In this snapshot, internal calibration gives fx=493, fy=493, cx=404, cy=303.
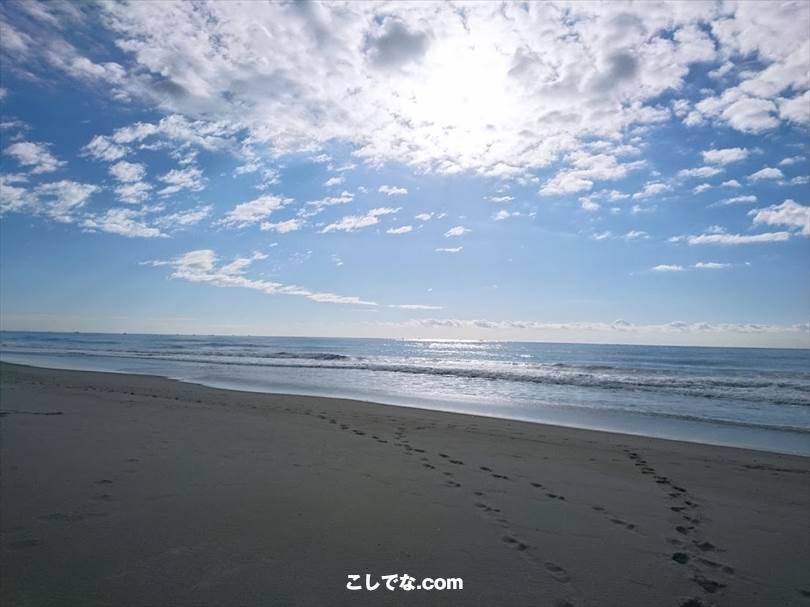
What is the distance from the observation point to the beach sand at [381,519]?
4055 mm

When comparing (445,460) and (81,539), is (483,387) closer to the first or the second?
(445,460)

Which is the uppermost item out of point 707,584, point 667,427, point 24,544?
point 24,544

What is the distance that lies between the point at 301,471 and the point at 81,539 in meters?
3.18

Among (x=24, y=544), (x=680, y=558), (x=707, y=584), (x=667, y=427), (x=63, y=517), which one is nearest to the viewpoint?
(x=707, y=584)

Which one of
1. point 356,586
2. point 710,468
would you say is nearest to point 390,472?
point 356,586

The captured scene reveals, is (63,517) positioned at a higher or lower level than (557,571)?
higher

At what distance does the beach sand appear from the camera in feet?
13.3

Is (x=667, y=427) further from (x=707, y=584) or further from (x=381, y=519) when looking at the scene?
(x=381, y=519)

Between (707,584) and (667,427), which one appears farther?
(667,427)

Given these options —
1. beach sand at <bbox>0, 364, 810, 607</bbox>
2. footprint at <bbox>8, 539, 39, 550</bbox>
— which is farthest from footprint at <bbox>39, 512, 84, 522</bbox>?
footprint at <bbox>8, 539, 39, 550</bbox>

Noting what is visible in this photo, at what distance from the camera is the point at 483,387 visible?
25641 millimetres

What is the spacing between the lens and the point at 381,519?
5535mm

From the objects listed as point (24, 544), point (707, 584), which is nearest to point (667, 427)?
point (707, 584)

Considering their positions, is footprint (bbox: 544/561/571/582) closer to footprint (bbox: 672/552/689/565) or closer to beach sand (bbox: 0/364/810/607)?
beach sand (bbox: 0/364/810/607)
